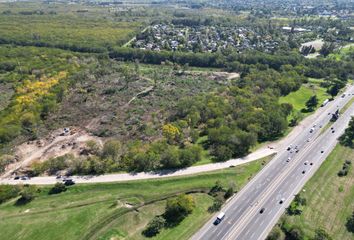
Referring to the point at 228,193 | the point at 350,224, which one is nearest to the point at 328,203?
the point at 350,224

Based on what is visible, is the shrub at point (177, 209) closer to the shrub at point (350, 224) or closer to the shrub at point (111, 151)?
the shrub at point (111, 151)

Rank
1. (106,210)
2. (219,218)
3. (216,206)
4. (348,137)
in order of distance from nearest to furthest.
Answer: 1. (219,218)
2. (216,206)
3. (106,210)
4. (348,137)

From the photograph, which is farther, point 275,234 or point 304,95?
point 304,95

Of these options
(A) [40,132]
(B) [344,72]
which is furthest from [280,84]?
(A) [40,132]

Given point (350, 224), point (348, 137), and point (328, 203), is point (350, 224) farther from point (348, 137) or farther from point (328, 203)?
point (348, 137)

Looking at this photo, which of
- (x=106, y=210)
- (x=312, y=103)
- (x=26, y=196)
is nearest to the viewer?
(x=106, y=210)

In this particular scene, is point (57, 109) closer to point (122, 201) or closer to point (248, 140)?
point (122, 201)
